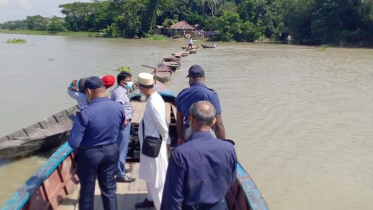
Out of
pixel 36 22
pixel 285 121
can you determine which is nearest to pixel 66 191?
pixel 285 121

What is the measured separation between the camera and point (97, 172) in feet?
12.8

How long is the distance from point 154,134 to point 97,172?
0.65 m

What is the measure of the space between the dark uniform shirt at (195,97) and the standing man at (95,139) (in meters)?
0.80

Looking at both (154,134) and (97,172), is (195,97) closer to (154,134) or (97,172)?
(154,134)

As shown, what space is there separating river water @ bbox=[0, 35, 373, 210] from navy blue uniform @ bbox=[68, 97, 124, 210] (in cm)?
362

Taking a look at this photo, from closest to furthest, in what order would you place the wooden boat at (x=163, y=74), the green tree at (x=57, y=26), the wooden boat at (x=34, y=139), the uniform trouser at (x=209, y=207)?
the uniform trouser at (x=209, y=207) → the wooden boat at (x=34, y=139) → the wooden boat at (x=163, y=74) → the green tree at (x=57, y=26)

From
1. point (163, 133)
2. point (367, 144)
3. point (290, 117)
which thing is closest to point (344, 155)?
point (367, 144)

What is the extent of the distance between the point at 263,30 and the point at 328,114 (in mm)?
47907

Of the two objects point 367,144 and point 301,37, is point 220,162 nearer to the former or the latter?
point 367,144

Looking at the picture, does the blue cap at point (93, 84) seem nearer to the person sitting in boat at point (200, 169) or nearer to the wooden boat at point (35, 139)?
the person sitting in boat at point (200, 169)

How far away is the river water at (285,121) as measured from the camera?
291 inches

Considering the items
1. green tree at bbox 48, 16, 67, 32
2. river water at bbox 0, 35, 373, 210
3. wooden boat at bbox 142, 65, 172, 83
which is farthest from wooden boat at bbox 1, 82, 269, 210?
green tree at bbox 48, 16, 67, 32

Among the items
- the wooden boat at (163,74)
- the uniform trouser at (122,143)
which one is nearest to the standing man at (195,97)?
the uniform trouser at (122,143)

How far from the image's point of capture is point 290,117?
474 inches
